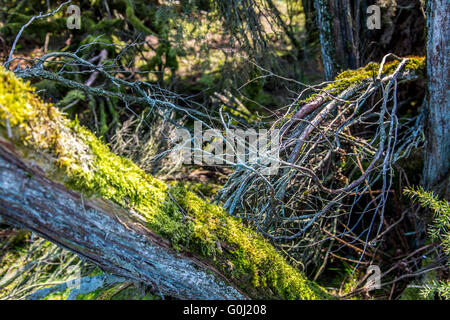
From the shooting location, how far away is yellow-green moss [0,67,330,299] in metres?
1.31

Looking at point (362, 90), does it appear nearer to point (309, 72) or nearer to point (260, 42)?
point (260, 42)

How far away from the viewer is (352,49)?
373 cm

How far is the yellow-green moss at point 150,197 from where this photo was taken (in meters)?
1.31

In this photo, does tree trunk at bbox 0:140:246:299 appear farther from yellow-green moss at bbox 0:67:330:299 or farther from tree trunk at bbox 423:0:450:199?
tree trunk at bbox 423:0:450:199

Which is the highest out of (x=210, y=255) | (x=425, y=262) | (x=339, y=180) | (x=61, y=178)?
(x=61, y=178)

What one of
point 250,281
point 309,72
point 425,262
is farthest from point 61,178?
point 309,72

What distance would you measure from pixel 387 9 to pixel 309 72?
7.63 feet

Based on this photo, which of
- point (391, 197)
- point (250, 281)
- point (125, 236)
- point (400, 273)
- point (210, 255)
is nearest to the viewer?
point (125, 236)

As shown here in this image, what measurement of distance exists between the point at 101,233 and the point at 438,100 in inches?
121

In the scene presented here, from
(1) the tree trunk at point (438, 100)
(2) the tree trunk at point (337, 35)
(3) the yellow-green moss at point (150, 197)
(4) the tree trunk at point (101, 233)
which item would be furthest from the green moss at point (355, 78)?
(4) the tree trunk at point (101, 233)

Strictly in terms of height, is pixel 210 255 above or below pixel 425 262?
above

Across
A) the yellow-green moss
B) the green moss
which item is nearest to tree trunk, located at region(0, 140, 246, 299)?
the yellow-green moss

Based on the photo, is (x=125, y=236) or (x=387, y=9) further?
(x=387, y=9)

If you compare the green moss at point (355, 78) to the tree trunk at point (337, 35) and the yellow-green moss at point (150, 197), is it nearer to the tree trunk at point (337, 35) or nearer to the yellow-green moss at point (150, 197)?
the tree trunk at point (337, 35)
